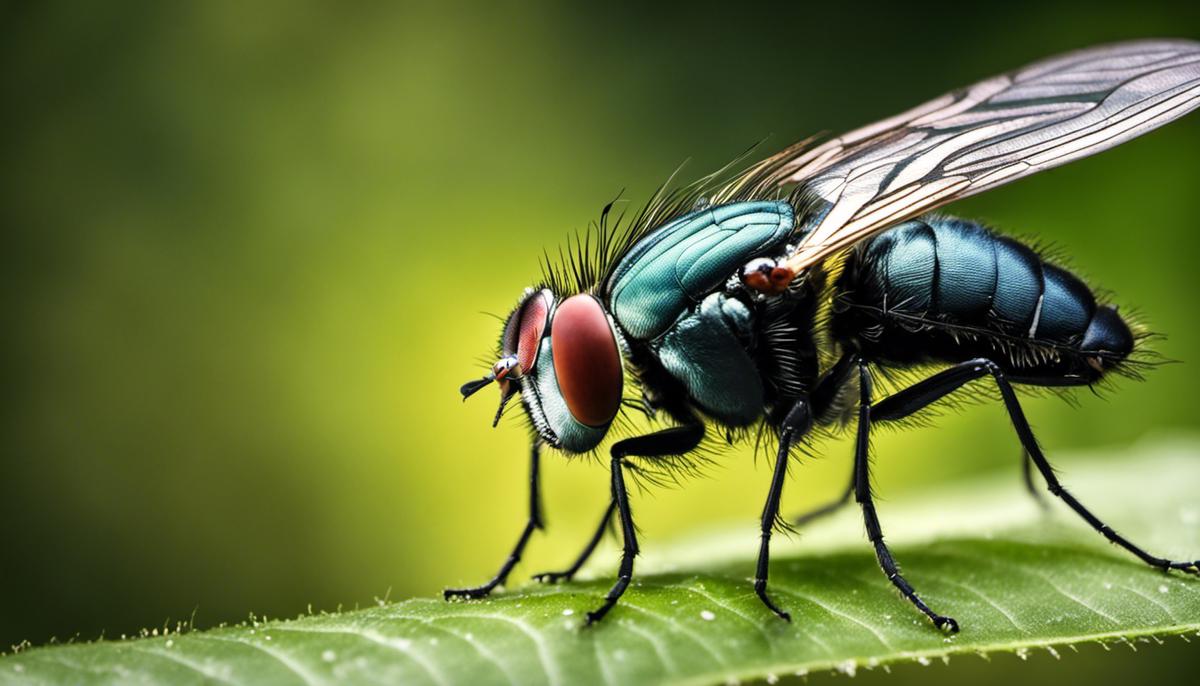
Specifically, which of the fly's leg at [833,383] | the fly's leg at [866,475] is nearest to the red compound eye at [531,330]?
the fly's leg at [833,383]

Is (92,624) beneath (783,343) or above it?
beneath

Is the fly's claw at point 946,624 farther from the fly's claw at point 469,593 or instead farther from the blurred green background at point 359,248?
the blurred green background at point 359,248

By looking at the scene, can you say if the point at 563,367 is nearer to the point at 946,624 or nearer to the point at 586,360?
the point at 586,360

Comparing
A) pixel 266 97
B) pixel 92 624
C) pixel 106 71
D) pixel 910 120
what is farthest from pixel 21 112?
pixel 910 120

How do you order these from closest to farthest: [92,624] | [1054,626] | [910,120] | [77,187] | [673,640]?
[673,640], [1054,626], [910,120], [92,624], [77,187]

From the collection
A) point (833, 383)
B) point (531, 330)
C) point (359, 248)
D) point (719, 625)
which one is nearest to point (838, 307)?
point (833, 383)

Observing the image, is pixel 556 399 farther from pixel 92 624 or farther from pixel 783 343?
pixel 92 624
